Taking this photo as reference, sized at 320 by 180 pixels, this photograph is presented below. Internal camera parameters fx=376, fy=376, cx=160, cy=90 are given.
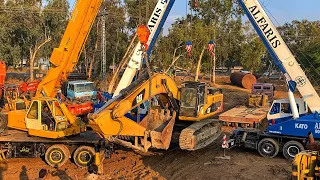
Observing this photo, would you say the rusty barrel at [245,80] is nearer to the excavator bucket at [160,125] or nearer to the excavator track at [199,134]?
the excavator track at [199,134]

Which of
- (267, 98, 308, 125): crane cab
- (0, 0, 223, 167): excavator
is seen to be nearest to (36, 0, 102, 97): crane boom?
(0, 0, 223, 167): excavator

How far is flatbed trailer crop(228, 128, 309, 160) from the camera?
1424 centimetres

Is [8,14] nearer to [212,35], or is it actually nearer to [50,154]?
[212,35]

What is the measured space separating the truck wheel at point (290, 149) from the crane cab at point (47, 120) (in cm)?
808

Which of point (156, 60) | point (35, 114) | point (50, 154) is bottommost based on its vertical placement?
point (50, 154)

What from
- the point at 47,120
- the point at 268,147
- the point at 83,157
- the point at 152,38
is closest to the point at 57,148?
the point at 83,157

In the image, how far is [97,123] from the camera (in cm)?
1147

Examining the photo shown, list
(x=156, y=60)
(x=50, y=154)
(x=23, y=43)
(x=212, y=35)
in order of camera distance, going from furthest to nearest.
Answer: (x=23, y=43) < (x=212, y=35) < (x=156, y=60) < (x=50, y=154)

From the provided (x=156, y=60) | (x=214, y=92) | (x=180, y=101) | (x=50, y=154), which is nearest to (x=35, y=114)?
(x=50, y=154)

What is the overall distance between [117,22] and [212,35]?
462 inches

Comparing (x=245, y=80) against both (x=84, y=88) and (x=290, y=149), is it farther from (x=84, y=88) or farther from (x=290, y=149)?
(x=290, y=149)

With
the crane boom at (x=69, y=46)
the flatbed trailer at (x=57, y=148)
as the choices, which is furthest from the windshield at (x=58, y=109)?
the crane boom at (x=69, y=46)

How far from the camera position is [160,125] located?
44.9ft

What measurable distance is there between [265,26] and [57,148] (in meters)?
9.84
